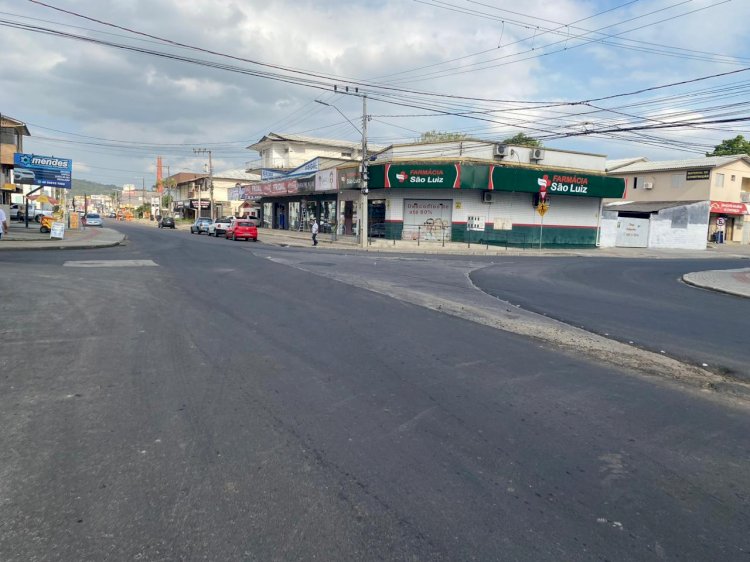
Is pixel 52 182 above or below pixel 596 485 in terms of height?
above

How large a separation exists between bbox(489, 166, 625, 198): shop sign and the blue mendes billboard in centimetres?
2938

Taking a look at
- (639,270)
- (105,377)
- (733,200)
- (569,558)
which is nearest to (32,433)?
(105,377)

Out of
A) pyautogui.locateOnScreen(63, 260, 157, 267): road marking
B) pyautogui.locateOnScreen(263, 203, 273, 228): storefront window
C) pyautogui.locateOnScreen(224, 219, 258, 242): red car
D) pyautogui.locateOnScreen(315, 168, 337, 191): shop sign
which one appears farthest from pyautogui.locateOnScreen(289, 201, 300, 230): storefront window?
pyautogui.locateOnScreen(63, 260, 157, 267): road marking

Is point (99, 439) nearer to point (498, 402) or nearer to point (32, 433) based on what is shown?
point (32, 433)

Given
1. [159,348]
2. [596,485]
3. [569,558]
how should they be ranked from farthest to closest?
[159,348], [596,485], [569,558]

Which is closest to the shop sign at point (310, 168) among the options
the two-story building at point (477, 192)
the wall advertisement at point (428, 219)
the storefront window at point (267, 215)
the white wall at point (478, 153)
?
the two-story building at point (477, 192)

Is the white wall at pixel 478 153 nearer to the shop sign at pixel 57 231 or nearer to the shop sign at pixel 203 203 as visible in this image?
the shop sign at pixel 57 231

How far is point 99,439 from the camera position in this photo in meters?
4.29

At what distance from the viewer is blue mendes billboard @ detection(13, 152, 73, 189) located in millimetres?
35094

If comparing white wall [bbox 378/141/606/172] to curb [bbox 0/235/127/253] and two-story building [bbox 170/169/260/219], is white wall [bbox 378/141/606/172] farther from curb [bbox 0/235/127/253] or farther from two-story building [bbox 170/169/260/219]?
two-story building [bbox 170/169/260/219]

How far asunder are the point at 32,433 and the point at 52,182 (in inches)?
1500

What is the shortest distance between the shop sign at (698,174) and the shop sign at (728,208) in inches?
99.6

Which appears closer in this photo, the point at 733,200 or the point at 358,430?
the point at 358,430

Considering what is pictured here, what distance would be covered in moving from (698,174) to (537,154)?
828 inches
